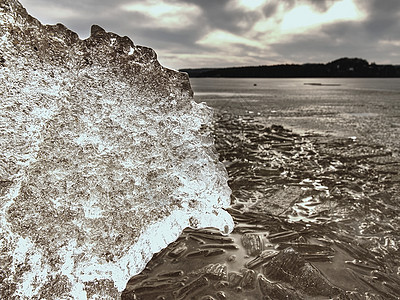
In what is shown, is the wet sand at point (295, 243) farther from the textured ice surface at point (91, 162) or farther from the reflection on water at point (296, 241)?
the textured ice surface at point (91, 162)

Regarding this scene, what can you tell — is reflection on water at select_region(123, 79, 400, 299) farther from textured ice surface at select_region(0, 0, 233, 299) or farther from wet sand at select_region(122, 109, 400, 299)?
textured ice surface at select_region(0, 0, 233, 299)

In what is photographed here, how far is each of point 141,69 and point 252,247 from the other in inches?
102

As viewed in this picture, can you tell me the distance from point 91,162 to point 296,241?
261 centimetres

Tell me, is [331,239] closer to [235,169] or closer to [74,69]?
[235,169]

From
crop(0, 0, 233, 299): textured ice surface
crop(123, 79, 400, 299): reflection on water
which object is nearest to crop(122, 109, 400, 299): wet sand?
crop(123, 79, 400, 299): reflection on water

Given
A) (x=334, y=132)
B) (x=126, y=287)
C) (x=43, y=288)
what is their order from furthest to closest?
(x=334, y=132)
(x=126, y=287)
(x=43, y=288)

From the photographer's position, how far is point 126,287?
2.86m

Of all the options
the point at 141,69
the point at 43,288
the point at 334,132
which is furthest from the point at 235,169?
the point at 334,132

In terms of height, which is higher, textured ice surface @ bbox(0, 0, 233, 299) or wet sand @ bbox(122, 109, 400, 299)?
textured ice surface @ bbox(0, 0, 233, 299)

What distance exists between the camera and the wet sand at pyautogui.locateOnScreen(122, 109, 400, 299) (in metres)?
2.89

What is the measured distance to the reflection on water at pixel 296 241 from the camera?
9.51 ft

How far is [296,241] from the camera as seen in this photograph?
3.68 meters

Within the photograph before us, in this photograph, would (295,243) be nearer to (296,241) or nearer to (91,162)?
(296,241)

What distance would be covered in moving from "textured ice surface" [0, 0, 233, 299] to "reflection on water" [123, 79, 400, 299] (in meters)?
0.33
